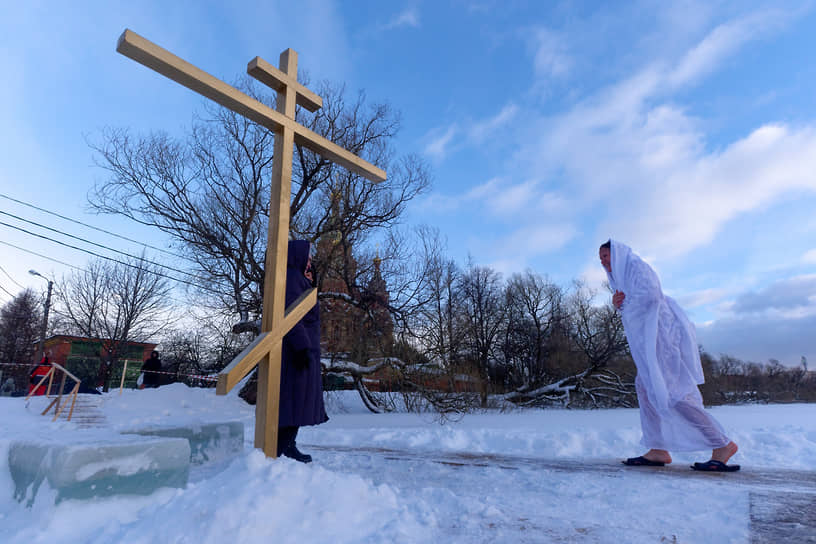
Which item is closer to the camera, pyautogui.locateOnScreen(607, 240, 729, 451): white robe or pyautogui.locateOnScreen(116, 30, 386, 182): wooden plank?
pyautogui.locateOnScreen(116, 30, 386, 182): wooden plank

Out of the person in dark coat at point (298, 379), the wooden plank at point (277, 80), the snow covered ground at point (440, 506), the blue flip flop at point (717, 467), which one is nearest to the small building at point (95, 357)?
the person in dark coat at point (298, 379)

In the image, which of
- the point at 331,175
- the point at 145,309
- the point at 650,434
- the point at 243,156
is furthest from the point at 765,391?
the point at 145,309

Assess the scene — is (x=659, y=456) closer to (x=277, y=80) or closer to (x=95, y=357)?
(x=277, y=80)

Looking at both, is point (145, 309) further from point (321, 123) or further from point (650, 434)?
point (650, 434)

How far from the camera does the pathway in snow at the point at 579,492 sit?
70.6 inches

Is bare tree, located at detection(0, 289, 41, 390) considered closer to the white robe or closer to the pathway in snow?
the pathway in snow

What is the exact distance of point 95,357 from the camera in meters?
25.1

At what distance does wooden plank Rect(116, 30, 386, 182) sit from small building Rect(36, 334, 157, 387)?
2121cm

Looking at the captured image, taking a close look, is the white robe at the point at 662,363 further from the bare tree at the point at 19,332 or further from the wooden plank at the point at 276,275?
the bare tree at the point at 19,332

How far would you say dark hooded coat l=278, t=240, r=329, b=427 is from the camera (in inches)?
125

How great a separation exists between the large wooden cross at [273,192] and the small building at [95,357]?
69.8ft

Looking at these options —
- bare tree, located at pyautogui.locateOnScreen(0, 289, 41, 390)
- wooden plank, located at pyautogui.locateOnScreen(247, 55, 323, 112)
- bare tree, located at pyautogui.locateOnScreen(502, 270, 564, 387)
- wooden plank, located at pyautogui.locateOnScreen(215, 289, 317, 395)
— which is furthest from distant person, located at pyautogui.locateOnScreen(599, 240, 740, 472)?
bare tree, located at pyautogui.locateOnScreen(0, 289, 41, 390)

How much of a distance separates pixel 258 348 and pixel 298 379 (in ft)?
2.00

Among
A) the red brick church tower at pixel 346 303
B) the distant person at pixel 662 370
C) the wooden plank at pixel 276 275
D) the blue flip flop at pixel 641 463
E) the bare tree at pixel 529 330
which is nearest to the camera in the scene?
the wooden plank at pixel 276 275
